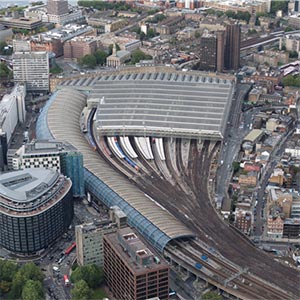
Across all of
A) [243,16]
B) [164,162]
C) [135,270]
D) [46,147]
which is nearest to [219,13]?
[243,16]

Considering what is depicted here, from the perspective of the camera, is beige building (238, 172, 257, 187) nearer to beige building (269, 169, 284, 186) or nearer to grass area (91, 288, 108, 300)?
beige building (269, 169, 284, 186)

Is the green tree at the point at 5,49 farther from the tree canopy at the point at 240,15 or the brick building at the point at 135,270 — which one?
the brick building at the point at 135,270

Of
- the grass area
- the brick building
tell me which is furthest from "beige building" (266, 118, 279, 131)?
the grass area

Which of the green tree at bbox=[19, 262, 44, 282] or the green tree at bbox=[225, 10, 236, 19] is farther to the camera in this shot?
the green tree at bbox=[225, 10, 236, 19]

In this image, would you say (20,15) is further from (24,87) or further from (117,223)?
(117,223)

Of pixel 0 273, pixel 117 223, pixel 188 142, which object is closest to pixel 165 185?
pixel 188 142

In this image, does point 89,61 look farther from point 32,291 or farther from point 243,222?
point 32,291
